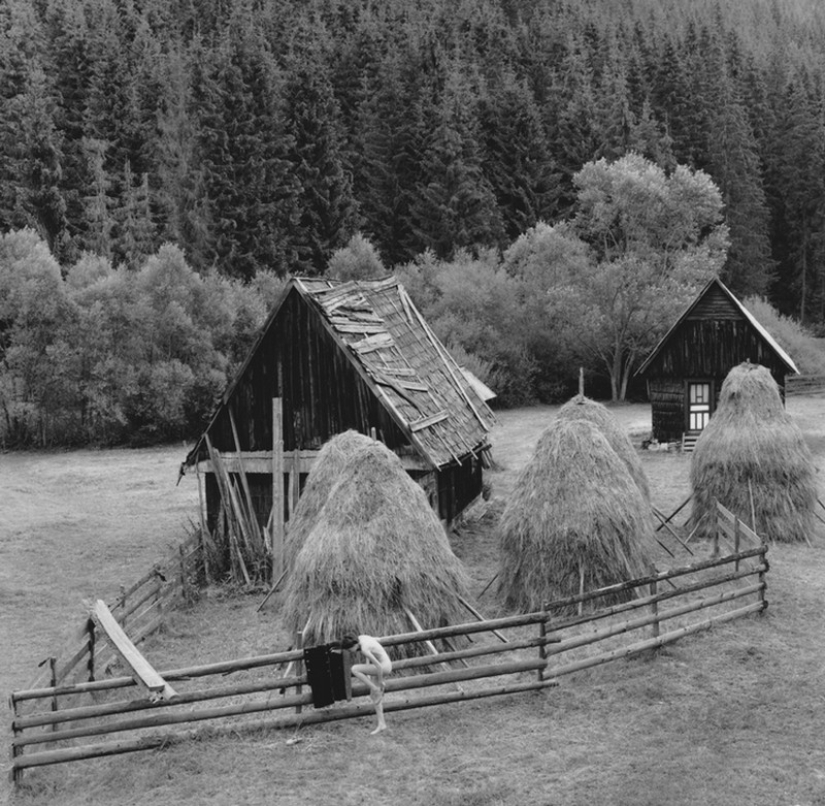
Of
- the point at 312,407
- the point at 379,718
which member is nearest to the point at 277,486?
the point at 312,407

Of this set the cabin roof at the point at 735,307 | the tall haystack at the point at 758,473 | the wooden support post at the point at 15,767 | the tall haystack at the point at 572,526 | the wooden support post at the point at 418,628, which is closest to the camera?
the wooden support post at the point at 15,767

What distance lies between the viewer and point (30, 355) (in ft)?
138

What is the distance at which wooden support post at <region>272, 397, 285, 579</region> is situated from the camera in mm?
19516

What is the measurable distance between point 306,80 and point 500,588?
55.0 meters

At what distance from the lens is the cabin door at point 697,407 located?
3562 centimetres

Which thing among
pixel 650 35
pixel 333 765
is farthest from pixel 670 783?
pixel 650 35

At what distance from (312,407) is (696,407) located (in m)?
19.7

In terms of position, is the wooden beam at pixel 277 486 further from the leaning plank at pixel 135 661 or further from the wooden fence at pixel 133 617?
the leaning plank at pixel 135 661

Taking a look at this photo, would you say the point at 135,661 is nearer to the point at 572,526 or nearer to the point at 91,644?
the point at 91,644

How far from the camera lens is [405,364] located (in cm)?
2200

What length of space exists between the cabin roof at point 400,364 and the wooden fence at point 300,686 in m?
5.59

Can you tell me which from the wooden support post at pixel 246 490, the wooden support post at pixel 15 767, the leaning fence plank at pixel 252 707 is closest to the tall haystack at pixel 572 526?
the leaning fence plank at pixel 252 707

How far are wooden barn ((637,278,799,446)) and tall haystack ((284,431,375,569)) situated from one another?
21631mm

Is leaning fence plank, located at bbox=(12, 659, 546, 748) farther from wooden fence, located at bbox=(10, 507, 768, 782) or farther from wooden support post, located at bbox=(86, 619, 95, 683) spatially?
wooden support post, located at bbox=(86, 619, 95, 683)
